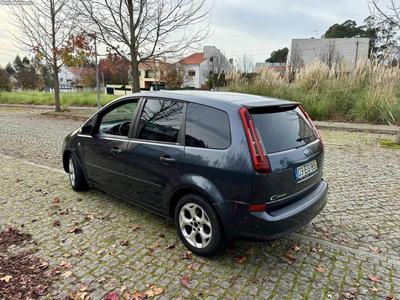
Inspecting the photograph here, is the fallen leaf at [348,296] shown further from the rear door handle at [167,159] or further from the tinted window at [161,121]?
the tinted window at [161,121]

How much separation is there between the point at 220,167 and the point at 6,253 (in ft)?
8.54

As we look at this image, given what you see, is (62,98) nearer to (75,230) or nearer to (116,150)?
(116,150)

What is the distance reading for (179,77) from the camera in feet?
184

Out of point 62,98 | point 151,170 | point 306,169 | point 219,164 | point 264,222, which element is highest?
point 62,98

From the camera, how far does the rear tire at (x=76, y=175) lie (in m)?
4.90

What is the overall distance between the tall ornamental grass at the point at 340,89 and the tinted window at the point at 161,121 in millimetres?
11243

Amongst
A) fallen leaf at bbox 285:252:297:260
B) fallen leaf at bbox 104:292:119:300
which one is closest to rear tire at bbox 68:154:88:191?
fallen leaf at bbox 104:292:119:300

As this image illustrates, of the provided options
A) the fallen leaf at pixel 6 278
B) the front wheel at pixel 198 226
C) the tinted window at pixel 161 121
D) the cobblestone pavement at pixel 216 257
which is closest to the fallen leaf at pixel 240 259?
the cobblestone pavement at pixel 216 257

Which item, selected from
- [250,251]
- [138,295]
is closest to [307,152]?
[250,251]

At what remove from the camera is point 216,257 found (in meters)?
3.12

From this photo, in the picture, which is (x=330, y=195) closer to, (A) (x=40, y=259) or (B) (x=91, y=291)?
(B) (x=91, y=291)

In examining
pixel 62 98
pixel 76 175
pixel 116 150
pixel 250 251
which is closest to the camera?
pixel 250 251

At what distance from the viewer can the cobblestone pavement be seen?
2.66m

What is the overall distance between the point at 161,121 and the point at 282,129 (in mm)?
1397
